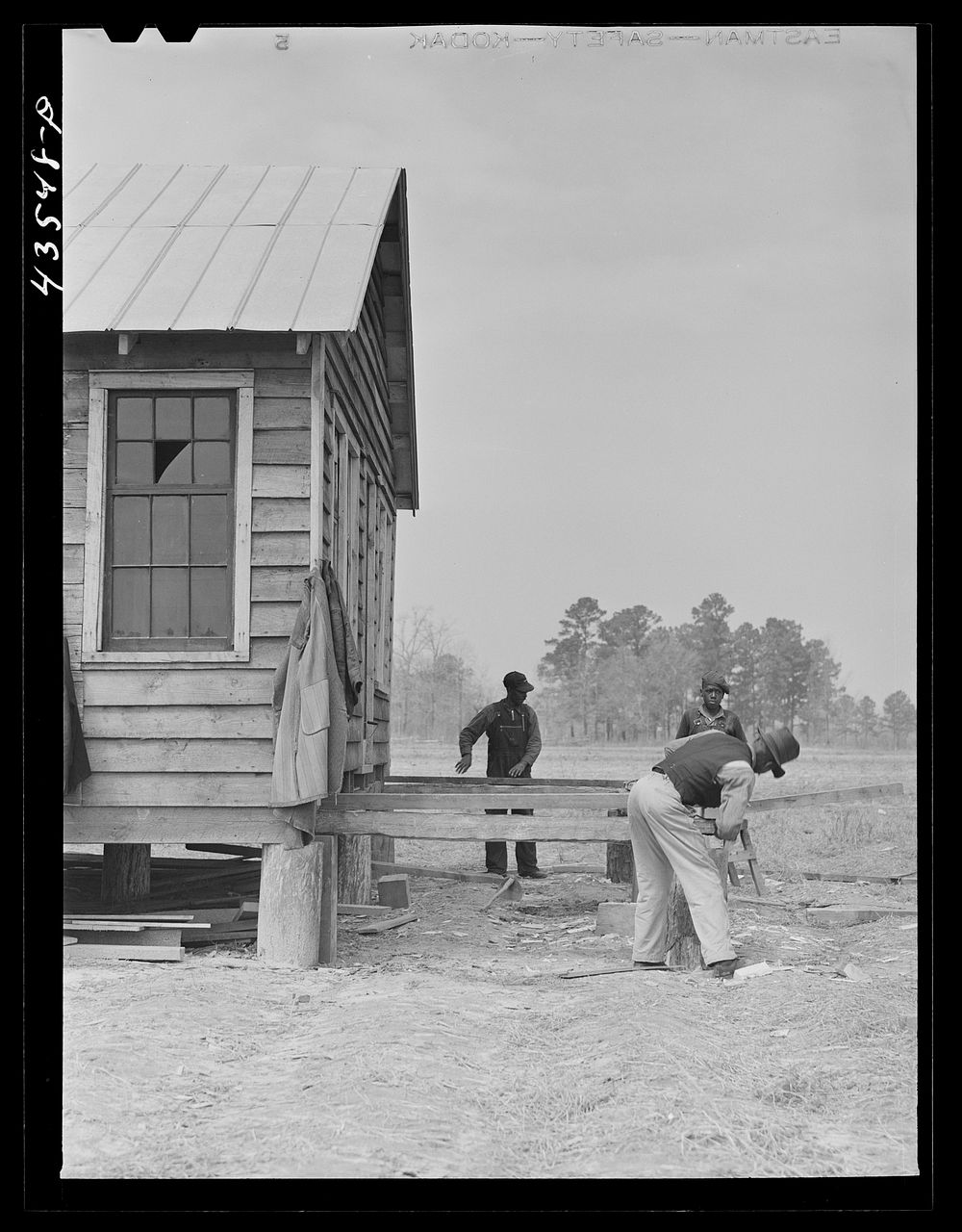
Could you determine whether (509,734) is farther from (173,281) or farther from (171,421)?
(173,281)

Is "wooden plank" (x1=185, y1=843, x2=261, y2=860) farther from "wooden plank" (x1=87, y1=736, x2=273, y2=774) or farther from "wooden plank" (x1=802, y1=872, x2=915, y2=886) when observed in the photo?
"wooden plank" (x1=802, y1=872, x2=915, y2=886)

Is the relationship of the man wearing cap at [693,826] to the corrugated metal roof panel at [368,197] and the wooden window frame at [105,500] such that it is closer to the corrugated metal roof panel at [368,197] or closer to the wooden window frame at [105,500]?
the wooden window frame at [105,500]

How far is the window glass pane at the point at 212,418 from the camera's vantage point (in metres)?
9.45

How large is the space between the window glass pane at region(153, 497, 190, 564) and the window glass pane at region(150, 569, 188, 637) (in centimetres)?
11

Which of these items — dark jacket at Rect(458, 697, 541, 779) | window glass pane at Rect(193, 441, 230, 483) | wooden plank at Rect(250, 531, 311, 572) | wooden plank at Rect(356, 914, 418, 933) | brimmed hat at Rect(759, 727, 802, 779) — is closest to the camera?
brimmed hat at Rect(759, 727, 802, 779)

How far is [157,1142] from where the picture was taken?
5316mm

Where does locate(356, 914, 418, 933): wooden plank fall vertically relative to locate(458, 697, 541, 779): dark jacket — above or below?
below

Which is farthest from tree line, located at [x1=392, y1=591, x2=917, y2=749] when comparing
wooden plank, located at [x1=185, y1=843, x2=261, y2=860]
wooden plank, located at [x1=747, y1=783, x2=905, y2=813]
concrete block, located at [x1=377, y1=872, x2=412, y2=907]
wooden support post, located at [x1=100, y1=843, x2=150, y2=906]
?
wooden support post, located at [x1=100, y1=843, x2=150, y2=906]

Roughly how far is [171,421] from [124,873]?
4.33 m

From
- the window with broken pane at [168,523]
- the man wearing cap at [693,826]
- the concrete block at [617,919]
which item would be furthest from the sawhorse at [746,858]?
the window with broken pane at [168,523]

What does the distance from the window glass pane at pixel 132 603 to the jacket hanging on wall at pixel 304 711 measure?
113 cm

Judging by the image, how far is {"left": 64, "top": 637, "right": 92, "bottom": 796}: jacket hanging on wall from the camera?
29.3 feet
